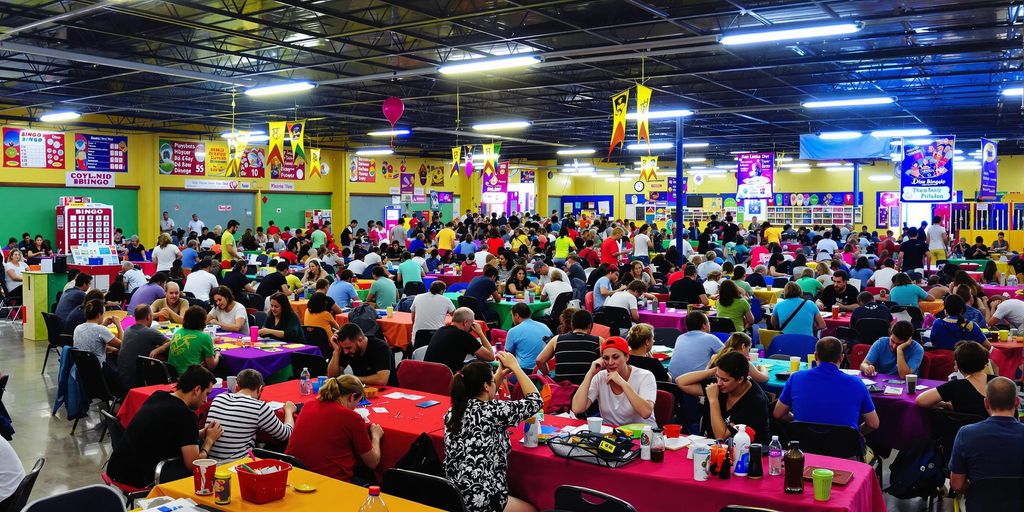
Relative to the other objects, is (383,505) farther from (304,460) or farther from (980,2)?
(980,2)

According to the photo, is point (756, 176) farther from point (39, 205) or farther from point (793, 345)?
point (39, 205)

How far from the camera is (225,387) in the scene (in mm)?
6551

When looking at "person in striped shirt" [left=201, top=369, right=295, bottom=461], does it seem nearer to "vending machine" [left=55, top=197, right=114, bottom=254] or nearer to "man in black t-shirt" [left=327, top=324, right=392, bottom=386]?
"man in black t-shirt" [left=327, top=324, right=392, bottom=386]

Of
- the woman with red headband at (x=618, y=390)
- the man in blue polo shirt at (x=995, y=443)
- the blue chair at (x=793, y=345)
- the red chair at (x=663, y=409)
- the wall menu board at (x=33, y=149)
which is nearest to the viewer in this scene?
the man in blue polo shirt at (x=995, y=443)

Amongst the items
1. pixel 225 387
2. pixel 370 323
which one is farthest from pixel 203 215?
pixel 225 387

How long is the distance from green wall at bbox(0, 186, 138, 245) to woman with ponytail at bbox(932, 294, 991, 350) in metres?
22.3

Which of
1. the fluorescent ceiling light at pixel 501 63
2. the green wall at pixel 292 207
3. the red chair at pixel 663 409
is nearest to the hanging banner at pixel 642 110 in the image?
the fluorescent ceiling light at pixel 501 63

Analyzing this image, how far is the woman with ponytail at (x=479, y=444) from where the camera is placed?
172 inches

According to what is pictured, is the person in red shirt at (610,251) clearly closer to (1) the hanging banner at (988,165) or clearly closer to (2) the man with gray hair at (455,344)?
(2) the man with gray hair at (455,344)

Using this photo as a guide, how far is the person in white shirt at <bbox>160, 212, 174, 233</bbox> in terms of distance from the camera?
2483 cm

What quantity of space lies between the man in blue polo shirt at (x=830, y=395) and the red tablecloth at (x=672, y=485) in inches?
42.8

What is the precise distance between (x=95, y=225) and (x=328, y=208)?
10.6 metres

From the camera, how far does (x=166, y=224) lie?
82.0 feet

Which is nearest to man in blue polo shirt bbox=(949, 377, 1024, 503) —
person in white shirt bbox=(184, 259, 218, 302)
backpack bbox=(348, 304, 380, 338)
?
backpack bbox=(348, 304, 380, 338)
